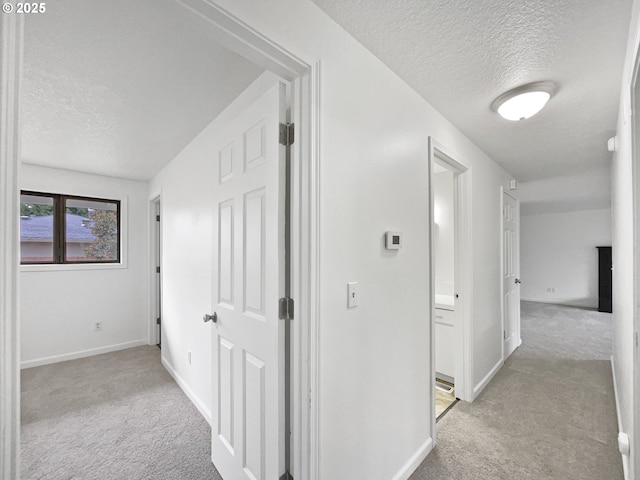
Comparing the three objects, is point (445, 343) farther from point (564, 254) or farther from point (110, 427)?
point (564, 254)

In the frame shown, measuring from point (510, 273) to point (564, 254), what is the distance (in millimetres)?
4885

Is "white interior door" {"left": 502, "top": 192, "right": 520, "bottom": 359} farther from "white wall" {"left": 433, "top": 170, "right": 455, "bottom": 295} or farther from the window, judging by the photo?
the window

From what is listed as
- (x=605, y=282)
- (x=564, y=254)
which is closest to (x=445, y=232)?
(x=605, y=282)

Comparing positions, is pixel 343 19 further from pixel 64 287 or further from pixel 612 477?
pixel 64 287

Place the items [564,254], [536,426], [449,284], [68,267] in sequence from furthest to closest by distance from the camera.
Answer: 1. [564,254]
2. [68,267]
3. [449,284]
4. [536,426]

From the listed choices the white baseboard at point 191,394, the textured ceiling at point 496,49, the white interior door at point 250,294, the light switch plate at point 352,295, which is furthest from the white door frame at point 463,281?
the white baseboard at point 191,394

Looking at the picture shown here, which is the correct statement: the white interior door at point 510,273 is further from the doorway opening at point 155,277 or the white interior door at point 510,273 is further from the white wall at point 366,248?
the doorway opening at point 155,277

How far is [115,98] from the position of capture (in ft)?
6.19

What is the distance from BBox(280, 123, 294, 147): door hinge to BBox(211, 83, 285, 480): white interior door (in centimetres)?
2

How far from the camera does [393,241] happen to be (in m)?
1.56

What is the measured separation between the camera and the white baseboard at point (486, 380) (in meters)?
2.57

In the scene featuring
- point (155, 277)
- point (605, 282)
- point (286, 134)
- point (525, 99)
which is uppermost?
point (525, 99)

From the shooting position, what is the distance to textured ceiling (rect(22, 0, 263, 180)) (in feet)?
4.02

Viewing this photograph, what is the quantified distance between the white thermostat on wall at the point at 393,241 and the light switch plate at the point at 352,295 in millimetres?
334
